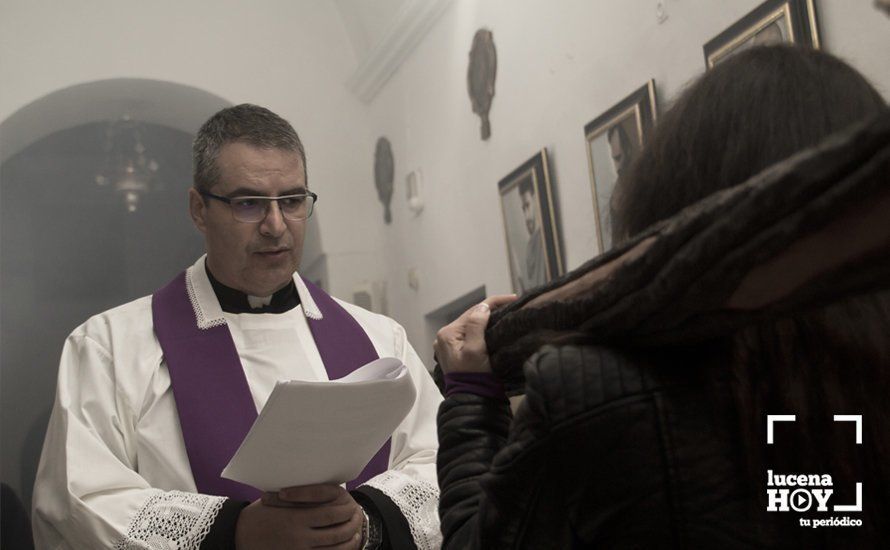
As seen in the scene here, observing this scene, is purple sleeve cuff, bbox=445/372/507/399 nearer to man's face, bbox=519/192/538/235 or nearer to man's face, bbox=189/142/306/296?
man's face, bbox=189/142/306/296

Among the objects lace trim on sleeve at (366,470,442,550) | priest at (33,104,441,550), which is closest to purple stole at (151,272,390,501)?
priest at (33,104,441,550)

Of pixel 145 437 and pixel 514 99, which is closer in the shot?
pixel 145 437

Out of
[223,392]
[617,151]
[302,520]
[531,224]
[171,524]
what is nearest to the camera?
[302,520]

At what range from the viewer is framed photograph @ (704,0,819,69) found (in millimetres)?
3637

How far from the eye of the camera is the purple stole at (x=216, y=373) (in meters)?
3.10

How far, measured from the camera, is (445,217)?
23.8 feet

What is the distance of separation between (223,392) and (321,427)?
1192 mm

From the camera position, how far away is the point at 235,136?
3.45 m

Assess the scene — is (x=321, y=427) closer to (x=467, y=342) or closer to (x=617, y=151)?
(x=467, y=342)

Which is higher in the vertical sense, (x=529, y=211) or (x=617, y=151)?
(x=617, y=151)

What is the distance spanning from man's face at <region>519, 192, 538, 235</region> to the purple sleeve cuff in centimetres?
432

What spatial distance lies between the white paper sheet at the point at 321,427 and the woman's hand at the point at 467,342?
527 millimetres

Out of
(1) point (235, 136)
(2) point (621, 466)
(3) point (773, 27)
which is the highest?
(3) point (773, 27)

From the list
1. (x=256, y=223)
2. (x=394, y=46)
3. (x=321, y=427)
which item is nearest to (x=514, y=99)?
(x=394, y=46)
